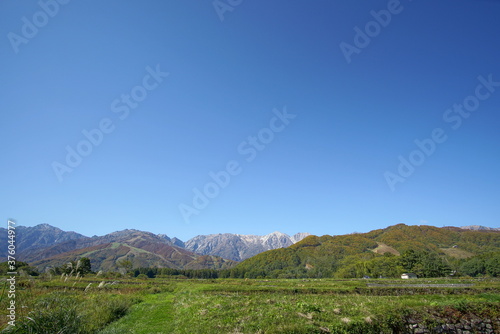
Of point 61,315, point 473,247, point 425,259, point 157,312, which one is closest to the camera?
point 61,315

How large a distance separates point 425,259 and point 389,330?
103m

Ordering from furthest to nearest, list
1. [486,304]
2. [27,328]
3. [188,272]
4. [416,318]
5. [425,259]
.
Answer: [188,272]
[425,259]
[486,304]
[416,318]
[27,328]

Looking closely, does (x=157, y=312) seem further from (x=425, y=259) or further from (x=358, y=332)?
(x=425, y=259)

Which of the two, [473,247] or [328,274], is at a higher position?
[473,247]

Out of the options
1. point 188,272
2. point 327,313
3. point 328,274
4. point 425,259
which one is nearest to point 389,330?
point 327,313

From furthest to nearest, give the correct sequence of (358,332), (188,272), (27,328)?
(188,272) → (358,332) → (27,328)

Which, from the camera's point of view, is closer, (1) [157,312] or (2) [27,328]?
(2) [27,328]

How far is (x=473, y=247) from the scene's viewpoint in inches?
7362

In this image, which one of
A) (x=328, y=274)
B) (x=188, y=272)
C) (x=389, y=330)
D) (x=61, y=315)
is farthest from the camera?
(x=188, y=272)

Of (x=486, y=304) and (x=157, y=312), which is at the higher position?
(x=486, y=304)

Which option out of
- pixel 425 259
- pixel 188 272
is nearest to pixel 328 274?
pixel 425 259

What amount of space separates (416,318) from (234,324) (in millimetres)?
10559

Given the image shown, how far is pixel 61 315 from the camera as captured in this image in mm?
9898

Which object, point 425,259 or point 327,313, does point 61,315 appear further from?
point 425,259
